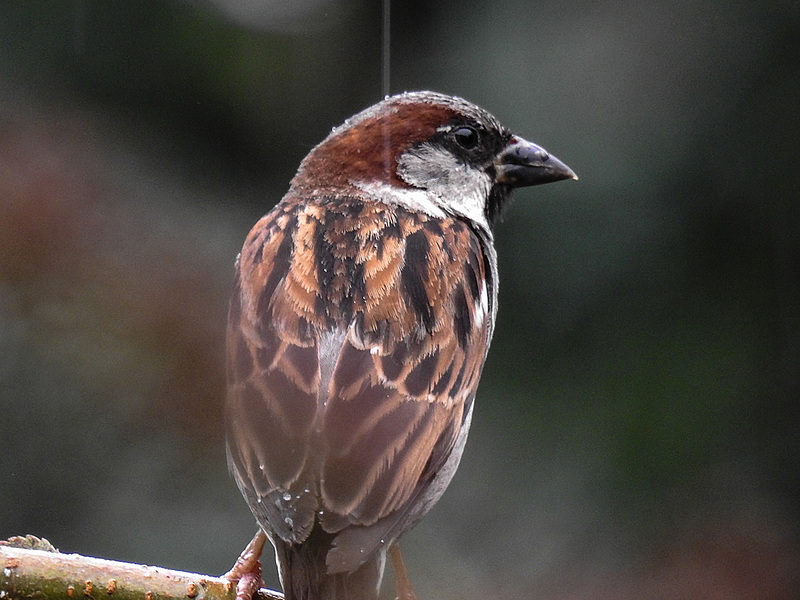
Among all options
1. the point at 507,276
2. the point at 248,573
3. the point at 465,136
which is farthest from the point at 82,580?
the point at 507,276

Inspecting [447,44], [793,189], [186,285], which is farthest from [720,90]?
[186,285]

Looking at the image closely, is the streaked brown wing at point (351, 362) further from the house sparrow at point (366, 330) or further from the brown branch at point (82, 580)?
the brown branch at point (82, 580)

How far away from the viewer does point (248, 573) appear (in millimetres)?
1657

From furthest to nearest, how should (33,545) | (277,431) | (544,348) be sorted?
1. (544,348)
2. (33,545)
3. (277,431)

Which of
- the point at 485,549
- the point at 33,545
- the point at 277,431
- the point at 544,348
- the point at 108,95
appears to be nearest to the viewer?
the point at 277,431

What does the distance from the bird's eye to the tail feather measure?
35.0 inches

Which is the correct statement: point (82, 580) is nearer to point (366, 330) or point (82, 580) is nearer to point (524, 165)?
point (366, 330)

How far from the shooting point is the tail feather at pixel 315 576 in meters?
1.38

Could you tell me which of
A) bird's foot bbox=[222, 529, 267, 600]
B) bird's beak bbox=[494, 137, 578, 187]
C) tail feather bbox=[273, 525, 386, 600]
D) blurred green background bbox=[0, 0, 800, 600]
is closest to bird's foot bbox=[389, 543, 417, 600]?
bird's foot bbox=[222, 529, 267, 600]

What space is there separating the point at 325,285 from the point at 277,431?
284 mm

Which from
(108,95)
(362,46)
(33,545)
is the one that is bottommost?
(33,545)

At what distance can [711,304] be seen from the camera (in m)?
2.55

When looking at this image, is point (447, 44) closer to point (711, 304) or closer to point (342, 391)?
point (711, 304)

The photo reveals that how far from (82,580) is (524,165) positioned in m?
1.06
